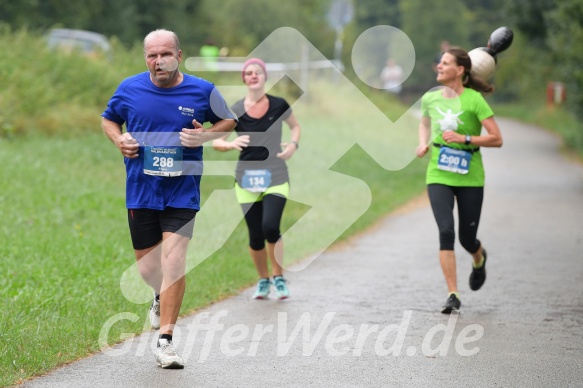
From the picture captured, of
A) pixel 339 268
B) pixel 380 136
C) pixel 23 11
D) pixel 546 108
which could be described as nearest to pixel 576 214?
pixel 339 268

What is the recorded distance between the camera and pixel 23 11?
35.0 metres

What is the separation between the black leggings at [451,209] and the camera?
9.45m

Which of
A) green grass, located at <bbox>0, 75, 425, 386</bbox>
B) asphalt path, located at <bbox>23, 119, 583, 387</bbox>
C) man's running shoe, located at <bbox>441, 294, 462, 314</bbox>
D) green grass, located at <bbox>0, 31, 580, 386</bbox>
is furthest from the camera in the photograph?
man's running shoe, located at <bbox>441, 294, 462, 314</bbox>

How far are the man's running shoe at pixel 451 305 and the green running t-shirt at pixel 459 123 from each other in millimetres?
981

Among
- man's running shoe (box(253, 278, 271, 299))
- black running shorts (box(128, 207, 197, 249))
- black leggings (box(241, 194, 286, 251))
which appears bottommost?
man's running shoe (box(253, 278, 271, 299))

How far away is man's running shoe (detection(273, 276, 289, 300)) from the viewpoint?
9898 millimetres

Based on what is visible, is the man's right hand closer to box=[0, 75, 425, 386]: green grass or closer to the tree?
box=[0, 75, 425, 386]: green grass

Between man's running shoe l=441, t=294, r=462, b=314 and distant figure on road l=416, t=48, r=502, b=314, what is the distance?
0.26 ft

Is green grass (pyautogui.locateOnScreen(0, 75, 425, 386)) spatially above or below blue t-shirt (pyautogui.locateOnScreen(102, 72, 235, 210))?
below

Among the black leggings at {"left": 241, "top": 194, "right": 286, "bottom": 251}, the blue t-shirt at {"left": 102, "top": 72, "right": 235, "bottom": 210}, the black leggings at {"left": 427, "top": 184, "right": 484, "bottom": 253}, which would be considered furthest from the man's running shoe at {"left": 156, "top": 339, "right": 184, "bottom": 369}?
the black leggings at {"left": 427, "top": 184, "right": 484, "bottom": 253}

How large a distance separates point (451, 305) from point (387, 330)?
97 cm

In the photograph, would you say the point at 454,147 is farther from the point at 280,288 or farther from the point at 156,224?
the point at 156,224

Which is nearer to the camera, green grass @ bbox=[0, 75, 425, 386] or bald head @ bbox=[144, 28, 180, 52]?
bald head @ bbox=[144, 28, 180, 52]

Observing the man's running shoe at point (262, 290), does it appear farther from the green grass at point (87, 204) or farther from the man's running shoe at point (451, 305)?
the man's running shoe at point (451, 305)
